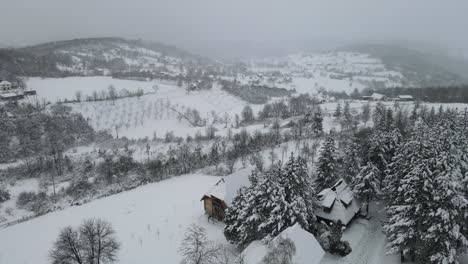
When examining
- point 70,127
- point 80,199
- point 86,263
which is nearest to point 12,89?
point 70,127

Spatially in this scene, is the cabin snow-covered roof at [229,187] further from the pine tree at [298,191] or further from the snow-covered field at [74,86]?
the snow-covered field at [74,86]

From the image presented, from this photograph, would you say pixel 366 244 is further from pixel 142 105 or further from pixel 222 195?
pixel 142 105

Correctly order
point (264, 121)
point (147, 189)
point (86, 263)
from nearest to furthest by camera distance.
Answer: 1. point (86, 263)
2. point (147, 189)
3. point (264, 121)

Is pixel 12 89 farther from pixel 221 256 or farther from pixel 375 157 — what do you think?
pixel 375 157

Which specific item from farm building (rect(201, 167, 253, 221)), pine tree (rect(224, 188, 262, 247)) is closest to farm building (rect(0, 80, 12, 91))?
farm building (rect(201, 167, 253, 221))

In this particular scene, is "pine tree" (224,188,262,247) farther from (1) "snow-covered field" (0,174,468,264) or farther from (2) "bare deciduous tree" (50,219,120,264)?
(2) "bare deciduous tree" (50,219,120,264)

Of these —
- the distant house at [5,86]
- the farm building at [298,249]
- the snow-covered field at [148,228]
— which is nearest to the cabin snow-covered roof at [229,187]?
the snow-covered field at [148,228]

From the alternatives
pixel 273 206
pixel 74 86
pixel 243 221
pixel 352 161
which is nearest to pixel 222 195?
pixel 243 221
